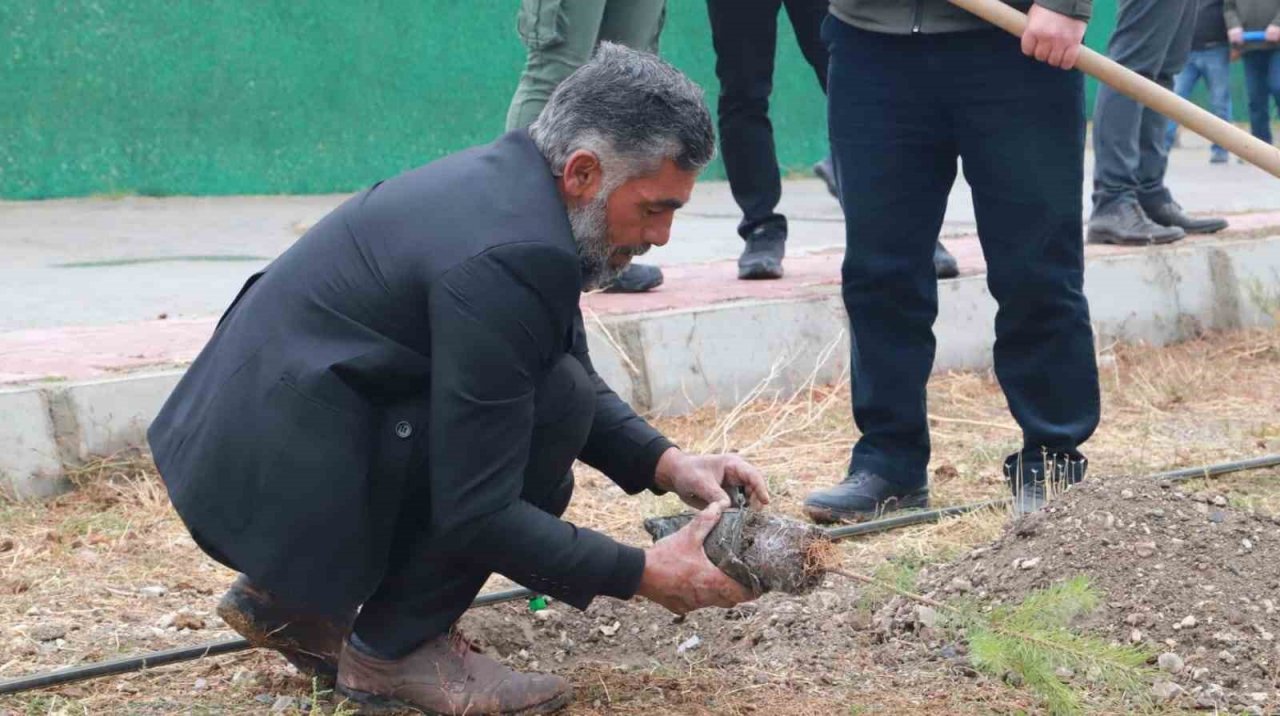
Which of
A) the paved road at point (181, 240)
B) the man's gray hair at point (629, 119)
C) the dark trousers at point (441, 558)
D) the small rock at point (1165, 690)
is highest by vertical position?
the man's gray hair at point (629, 119)

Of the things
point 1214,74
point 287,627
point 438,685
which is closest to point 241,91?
point 287,627

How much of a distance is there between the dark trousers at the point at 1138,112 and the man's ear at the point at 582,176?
11.5 feet

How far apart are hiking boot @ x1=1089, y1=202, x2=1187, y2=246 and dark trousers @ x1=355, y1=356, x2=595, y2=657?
409cm

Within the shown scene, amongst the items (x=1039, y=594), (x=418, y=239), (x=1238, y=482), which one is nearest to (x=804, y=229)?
(x=1238, y=482)

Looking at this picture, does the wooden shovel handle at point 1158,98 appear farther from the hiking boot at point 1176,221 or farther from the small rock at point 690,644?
the hiking boot at point 1176,221

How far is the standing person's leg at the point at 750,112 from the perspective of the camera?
536 cm

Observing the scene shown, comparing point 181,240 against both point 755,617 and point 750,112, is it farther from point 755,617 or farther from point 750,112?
point 755,617

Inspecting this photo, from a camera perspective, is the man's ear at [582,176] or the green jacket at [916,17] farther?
the green jacket at [916,17]

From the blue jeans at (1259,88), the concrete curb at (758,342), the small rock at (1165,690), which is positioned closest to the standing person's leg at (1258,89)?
the blue jeans at (1259,88)

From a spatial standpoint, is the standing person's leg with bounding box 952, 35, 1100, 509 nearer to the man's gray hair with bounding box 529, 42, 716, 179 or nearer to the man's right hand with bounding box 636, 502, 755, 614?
the man's gray hair with bounding box 529, 42, 716, 179

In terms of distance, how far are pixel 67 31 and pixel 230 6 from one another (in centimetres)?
91

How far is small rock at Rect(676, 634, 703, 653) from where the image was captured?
312cm

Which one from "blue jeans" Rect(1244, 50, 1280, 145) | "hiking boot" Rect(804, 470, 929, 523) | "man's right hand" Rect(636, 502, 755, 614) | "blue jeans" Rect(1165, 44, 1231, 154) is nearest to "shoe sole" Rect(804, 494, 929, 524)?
"hiking boot" Rect(804, 470, 929, 523)

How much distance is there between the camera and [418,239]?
7.94 ft
